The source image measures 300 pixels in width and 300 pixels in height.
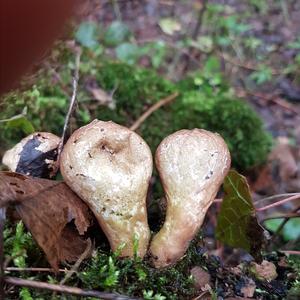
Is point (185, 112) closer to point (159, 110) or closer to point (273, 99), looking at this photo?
point (159, 110)

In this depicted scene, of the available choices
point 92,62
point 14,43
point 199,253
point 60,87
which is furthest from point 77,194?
point 92,62

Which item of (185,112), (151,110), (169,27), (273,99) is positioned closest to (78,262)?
(151,110)

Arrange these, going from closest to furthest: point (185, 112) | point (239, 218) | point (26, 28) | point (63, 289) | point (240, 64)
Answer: point (26, 28), point (63, 289), point (239, 218), point (185, 112), point (240, 64)

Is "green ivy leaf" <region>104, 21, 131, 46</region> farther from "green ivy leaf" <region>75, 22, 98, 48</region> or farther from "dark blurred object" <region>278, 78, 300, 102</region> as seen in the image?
"dark blurred object" <region>278, 78, 300, 102</region>

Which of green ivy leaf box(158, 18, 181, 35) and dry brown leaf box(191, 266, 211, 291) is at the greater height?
dry brown leaf box(191, 266, 211, 291)

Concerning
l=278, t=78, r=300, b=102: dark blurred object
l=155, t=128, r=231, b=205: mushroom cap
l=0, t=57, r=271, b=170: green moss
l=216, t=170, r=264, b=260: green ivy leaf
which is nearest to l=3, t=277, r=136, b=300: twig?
l=155, t=128, r=231, b=205: mushroom cap

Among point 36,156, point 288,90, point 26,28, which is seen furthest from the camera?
point 288,90
